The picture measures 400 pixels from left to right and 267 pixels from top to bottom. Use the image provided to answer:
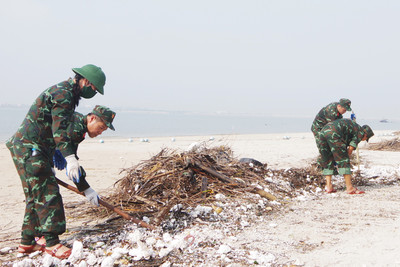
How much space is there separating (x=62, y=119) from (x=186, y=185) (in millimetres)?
2190

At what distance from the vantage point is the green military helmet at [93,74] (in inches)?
121

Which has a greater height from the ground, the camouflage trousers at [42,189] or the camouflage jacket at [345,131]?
the camouflage jacket at [345,131]

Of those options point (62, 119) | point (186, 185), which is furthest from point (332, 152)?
point (62, 119)

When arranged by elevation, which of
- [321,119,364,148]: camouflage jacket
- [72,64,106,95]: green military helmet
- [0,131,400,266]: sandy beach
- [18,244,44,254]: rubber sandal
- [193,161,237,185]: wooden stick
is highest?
[72,64,106,95]: green military helmet

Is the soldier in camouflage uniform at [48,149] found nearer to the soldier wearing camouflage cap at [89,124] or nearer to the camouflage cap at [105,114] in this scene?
the soldier wearing camouflage cap at [89,124]

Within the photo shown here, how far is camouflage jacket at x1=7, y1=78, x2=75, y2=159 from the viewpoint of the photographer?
295 cm

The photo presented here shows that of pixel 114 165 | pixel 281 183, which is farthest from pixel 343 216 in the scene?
pixel 114 165

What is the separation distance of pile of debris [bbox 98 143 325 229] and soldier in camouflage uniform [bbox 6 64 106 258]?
107cm

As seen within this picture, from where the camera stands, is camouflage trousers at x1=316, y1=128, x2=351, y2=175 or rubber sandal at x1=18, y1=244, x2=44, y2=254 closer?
rubber sandal at x1=18, y1=244, x2=44, y2=254

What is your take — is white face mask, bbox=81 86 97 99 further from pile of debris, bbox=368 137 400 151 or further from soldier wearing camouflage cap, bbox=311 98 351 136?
pile of debris, bbox=368 137 400 151

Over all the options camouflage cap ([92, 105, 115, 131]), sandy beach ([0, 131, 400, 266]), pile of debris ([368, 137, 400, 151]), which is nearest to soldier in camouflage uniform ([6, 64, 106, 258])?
camouflage cap ([92, 105, 115, 131])

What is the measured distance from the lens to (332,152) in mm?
5477

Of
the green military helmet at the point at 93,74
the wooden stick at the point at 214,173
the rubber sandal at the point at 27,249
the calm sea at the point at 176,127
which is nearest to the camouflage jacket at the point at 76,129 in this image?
the green military helmet at the point at 93,74

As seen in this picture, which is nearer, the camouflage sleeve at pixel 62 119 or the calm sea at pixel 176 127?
the camouflage sleeve at pixel 62 119
